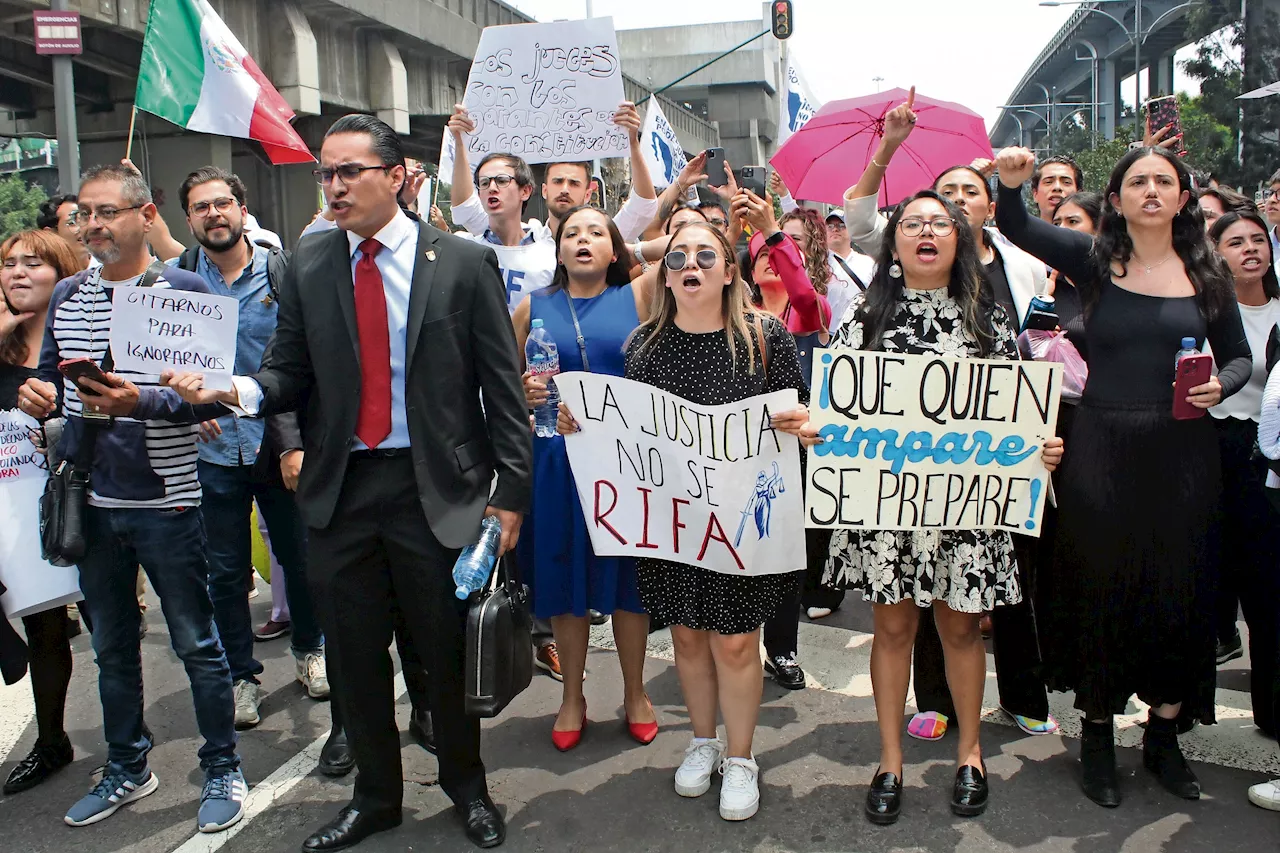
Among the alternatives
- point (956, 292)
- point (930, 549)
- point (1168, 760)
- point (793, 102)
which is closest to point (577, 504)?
point (930, 549)

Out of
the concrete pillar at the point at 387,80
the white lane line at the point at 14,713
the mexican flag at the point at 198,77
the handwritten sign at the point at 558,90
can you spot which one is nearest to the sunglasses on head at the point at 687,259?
the handwritten sign at the point at 558,90

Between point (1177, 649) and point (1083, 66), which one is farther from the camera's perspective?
point (1083, 66)

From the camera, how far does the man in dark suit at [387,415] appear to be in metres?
3.30

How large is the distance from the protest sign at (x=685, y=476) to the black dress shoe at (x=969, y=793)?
906mm

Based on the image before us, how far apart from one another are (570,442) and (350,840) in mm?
1509

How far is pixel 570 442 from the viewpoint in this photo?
386 centimetres

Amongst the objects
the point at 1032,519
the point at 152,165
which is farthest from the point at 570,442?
the point at 152,165

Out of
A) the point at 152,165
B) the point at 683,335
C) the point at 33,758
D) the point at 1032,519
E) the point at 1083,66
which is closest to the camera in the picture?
the point at 1032,519

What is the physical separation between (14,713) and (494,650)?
9.22 ft

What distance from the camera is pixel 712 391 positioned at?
364 cm

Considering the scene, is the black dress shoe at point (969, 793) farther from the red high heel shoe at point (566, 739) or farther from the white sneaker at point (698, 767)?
the red high heel shoe at point (566, 739)

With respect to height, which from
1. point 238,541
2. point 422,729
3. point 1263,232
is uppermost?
point 1263,232

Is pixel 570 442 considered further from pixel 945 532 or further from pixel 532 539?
pixel 945 532

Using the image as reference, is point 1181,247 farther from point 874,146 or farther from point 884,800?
point 874,146
